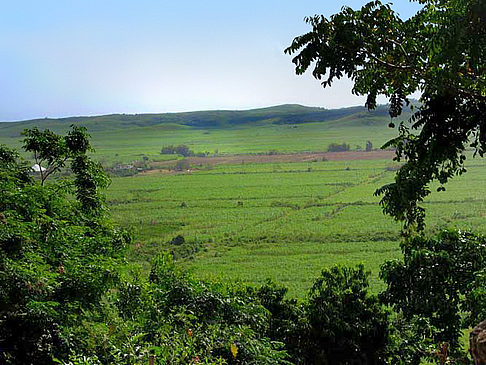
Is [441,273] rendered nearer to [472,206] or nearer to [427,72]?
[427,72]

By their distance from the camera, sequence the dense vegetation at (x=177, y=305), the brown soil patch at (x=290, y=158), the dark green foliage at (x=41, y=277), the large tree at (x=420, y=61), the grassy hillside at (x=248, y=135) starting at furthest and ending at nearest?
the grassy hillside at (x=248, y=135)
the brown soil patch at (x=290, y=158)
the dark green foliage at (x=41, y=277)
the dense vegetation at (x=177, y=305)
the large tree at (x=420, y=61)

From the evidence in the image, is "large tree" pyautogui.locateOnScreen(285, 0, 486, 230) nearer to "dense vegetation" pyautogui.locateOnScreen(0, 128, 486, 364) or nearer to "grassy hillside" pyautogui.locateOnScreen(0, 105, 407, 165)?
"dense vegetation" pyautogui.locateOnScreen(0, 128, 486, 364)

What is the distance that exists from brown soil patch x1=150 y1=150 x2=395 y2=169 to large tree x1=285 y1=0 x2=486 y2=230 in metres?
102

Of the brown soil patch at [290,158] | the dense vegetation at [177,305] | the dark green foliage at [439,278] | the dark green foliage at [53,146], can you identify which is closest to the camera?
the dense vegetation at [177,305]

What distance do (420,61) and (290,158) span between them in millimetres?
110078

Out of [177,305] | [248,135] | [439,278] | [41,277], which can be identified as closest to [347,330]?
[439,278]

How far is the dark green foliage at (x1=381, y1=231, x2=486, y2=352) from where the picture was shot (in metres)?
9.98

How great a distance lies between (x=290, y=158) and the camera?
11662 cm

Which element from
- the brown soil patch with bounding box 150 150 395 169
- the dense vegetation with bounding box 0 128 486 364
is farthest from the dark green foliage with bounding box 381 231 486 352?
the brown soil patch with bounding box 150 150 395 169

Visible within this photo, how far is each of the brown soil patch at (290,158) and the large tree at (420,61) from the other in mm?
101686

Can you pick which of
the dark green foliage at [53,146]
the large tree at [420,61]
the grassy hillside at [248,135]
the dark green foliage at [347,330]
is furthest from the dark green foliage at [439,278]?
the grassy hillside at [248,135]

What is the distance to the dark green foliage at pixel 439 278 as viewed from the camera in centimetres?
998

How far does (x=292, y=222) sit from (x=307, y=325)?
4490cm

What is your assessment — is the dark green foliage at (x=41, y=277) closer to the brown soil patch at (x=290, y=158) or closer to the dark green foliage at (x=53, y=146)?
the dark green foliage at (x=53, y=146)
